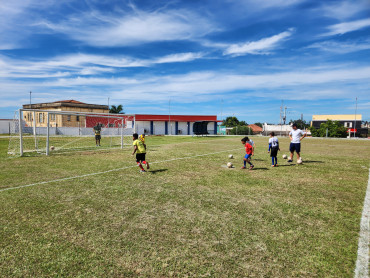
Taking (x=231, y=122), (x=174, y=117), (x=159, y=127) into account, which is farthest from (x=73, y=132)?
(x=231, y=122)

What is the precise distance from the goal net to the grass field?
35.2ft

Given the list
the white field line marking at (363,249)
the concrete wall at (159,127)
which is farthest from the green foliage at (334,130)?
the white field line marking at (363,249)

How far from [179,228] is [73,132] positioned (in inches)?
1446

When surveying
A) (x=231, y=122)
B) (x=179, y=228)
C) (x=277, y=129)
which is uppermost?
(x=231, y=122)

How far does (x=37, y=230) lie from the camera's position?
389 cm

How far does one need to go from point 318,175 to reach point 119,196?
23.6 feet

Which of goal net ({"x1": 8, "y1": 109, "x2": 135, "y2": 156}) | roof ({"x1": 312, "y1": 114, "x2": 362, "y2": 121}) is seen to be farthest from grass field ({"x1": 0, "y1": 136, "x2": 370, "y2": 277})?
roof ({"x1": 312, "y1": 114, "x2": 362, "y2": 121})

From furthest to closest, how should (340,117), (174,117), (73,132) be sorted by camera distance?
1. (340,117)
2. (174,117)
3. (73,132)

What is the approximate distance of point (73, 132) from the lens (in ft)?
119

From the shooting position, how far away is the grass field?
9.77ft

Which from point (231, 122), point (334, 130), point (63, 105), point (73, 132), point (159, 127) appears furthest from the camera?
point (231, 122)

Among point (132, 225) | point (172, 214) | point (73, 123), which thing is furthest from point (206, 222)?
point (73, 123)

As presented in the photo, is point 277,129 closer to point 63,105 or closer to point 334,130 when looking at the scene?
point 334,130

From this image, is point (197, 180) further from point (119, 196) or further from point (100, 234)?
point (100, 234)
